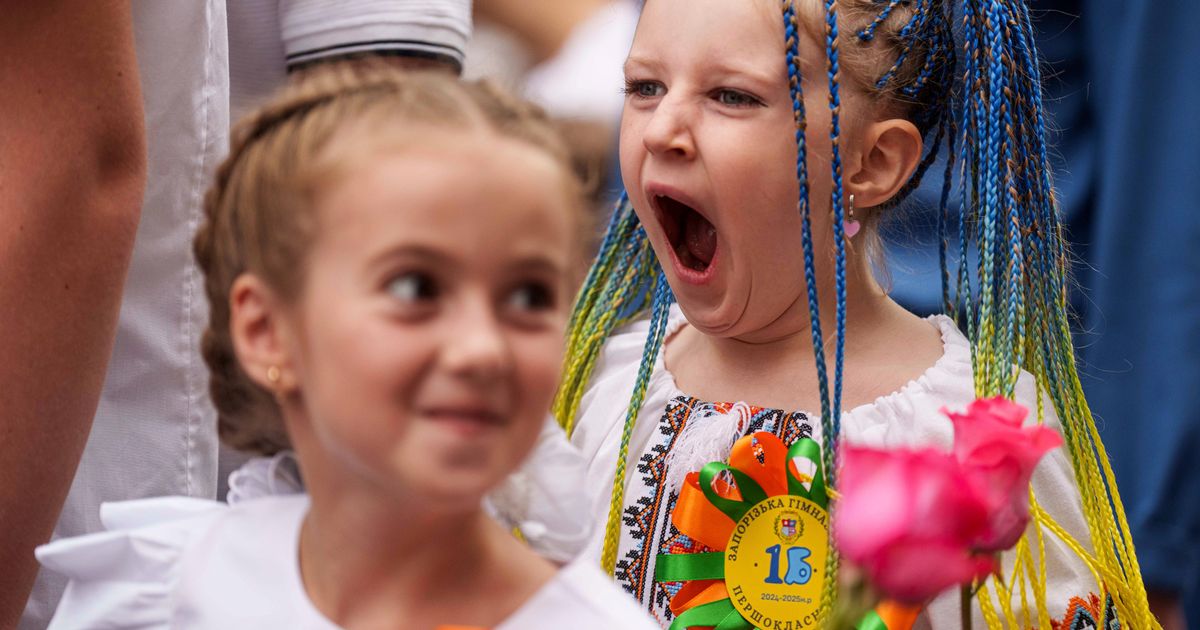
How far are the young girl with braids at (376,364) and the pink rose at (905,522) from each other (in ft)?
0.79

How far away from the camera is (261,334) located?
0.97 m

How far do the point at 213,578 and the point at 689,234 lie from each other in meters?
0.81

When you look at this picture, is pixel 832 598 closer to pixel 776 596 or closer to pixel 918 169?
pixel 776 596

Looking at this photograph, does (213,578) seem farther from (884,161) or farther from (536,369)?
(884,161)

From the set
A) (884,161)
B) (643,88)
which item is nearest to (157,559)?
(643,88)

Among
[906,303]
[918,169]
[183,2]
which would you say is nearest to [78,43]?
[183,2]

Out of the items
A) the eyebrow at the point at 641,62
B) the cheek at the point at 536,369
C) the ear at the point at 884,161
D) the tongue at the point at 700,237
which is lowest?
the cheek at the point at 536,369

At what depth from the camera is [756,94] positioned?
1542 millimetres

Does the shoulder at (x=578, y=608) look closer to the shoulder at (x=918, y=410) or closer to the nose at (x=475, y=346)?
the nose at (x=475, y=346)

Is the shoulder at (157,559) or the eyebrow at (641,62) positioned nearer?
the shoulder at (157,559)

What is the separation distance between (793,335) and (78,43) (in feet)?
2.88

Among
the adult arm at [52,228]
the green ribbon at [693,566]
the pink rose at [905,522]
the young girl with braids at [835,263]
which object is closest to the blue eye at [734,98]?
the young girl with braids at [835,263]

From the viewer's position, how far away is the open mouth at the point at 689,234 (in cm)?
164

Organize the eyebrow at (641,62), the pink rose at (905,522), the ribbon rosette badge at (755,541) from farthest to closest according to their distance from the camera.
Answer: the eyebrow at (641,62)
the ribbon rosette badge at (755,541)
the pink rose at (905,522)
